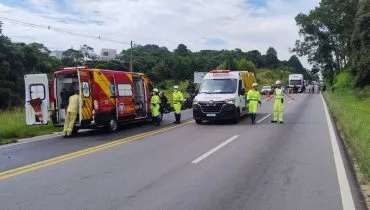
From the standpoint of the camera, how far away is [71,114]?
16.8m

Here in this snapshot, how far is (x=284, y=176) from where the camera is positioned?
906cm

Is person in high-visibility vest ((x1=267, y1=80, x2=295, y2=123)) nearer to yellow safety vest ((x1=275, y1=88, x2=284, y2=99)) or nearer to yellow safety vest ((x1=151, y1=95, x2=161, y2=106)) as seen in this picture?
yellow safety vest ((x1=275, y1=88, x2=284, y2=99))

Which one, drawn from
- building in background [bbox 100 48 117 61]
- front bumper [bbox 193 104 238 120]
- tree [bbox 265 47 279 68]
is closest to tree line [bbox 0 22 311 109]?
building in background [bbox 100 48 117 61]

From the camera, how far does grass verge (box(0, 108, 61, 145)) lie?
16297 millimetres

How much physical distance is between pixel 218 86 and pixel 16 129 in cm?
874

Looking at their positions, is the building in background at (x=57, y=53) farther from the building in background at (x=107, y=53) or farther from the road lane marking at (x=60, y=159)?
the road lane marking at (x=60, y=159)

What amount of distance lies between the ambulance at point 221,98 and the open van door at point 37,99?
6.21 m

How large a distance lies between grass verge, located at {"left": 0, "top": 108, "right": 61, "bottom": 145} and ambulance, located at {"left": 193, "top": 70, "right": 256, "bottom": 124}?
5762mm

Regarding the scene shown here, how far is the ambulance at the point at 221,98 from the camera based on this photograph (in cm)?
2036

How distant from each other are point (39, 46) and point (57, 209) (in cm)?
6652

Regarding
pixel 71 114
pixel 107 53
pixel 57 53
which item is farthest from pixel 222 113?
pixel 57 53

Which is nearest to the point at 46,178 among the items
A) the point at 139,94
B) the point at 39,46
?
the point at 139,94

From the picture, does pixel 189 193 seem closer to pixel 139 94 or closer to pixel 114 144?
pixel 114 144

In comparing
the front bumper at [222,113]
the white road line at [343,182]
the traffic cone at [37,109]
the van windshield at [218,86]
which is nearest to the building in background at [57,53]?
the van windshield at [218,86]
